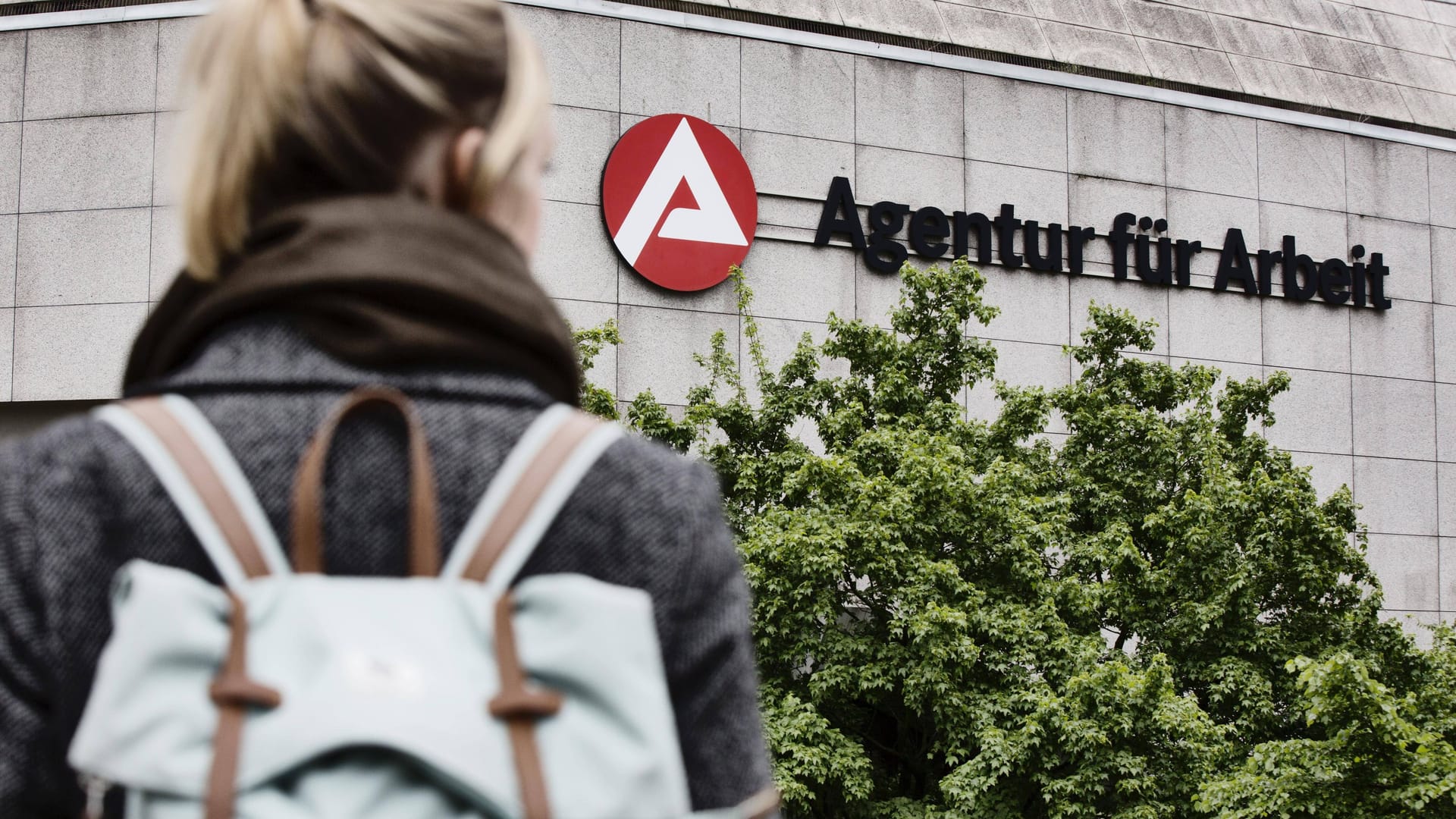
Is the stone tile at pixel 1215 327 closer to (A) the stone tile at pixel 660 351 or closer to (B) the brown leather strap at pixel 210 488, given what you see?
(A) the stone tile at pixel 660 351

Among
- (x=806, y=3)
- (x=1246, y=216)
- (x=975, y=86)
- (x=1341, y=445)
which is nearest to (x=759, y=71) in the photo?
(x=806, y=3)

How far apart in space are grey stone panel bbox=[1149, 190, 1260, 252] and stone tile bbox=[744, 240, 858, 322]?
5.73m

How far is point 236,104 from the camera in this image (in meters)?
1.25

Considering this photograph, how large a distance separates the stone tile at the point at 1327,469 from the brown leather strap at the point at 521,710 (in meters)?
22.5

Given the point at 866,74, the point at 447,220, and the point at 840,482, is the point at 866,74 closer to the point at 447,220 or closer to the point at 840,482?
the point at 840,482

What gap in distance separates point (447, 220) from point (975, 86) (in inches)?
812

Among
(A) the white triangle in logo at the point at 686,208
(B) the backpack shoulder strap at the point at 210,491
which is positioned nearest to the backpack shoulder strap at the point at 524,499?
(B) the backpack shoulder strap at the point at 210,491

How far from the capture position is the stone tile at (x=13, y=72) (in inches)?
747

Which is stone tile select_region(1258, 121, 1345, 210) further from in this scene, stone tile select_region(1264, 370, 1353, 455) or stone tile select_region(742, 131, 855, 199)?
stone tile select_region(742, 131, 855, 199)

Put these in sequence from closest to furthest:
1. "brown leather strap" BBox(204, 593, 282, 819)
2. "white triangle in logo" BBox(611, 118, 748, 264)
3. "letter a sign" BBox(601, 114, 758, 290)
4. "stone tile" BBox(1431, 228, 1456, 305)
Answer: "brown leather strap" BBox(204, 593, 282, 819) → "letter a sign" BBox(601, 114, 758, 290) → "white triangle in logo" BBox(611, 118, 748, 264) → "stone tile" BBox(1431, 228, 1456, 305)

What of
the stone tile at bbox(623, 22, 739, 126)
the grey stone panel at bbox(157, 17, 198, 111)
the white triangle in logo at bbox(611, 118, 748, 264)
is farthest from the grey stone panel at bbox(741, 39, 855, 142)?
the grey stone panel at bbox(157, 17, 198, 111)

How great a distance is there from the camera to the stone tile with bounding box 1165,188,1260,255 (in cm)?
2203

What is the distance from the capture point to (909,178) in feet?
67.9

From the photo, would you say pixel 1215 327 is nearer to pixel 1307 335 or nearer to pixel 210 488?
pixel 1307 335
